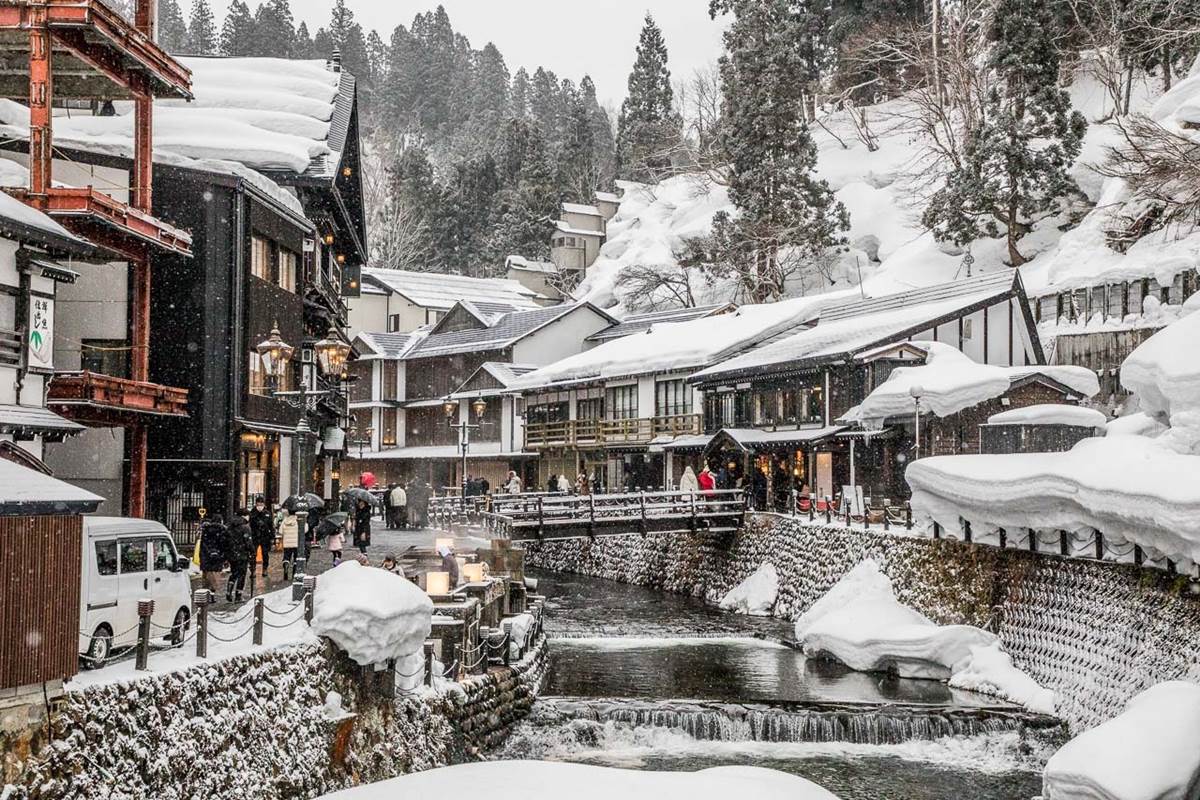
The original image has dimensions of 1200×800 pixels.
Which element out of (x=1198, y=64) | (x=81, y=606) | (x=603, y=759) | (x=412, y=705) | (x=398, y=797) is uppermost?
(x=1198, y=64)

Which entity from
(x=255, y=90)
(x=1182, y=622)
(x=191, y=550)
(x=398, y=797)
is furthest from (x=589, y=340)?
(x=398, y=797)

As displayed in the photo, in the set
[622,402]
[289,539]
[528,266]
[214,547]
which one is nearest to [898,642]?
[289,539]

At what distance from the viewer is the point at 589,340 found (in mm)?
61375

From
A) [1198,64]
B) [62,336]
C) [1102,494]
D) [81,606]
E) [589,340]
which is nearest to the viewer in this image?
[81,606]

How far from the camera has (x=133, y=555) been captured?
48.0ft

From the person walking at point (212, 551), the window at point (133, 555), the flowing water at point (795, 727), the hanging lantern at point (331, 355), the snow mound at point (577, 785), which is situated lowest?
the flowing water at point (795, 727)

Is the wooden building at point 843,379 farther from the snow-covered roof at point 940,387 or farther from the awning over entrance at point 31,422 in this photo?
the awning over entrance at point 31,422

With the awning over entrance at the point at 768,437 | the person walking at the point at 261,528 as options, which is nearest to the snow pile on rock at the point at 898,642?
the awning over entrance at the point at 768,437

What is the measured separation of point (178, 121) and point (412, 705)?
22.2m

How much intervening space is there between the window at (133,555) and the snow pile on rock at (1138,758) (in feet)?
39.9

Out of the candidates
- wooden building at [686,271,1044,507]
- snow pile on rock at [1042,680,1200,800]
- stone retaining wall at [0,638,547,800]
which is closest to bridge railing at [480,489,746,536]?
wooden building at [686,271,1044,507]

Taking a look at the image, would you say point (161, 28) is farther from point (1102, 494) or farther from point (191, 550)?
point (1102, 494)

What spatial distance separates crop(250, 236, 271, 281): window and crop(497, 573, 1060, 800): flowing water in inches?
511

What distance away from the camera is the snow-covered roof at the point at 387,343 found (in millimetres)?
66125
